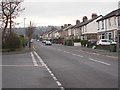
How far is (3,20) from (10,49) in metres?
5.31

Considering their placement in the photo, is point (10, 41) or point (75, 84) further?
point (10, 41)

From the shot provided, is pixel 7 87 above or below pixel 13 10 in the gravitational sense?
below

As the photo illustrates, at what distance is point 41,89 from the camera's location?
902cm

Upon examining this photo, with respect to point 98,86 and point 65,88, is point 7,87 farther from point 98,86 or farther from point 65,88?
point 98,86

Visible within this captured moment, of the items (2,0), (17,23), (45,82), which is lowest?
(45,82)

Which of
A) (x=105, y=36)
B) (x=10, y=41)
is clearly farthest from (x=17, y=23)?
(x=105, y=36)

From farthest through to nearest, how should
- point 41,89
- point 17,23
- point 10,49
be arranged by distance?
point 17,23 < point 10,49 < point 41,89

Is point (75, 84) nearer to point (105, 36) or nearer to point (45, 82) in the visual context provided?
point (45, 82)

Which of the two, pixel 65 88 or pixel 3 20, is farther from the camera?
pixel 3 20

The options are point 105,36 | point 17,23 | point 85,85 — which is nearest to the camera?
point 85,85

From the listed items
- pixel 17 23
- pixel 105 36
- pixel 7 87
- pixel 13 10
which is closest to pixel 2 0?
pixel 13 10

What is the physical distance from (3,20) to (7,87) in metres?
29.7

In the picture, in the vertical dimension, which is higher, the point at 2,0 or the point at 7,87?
the point at 2,0

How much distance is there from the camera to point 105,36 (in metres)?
56.7
